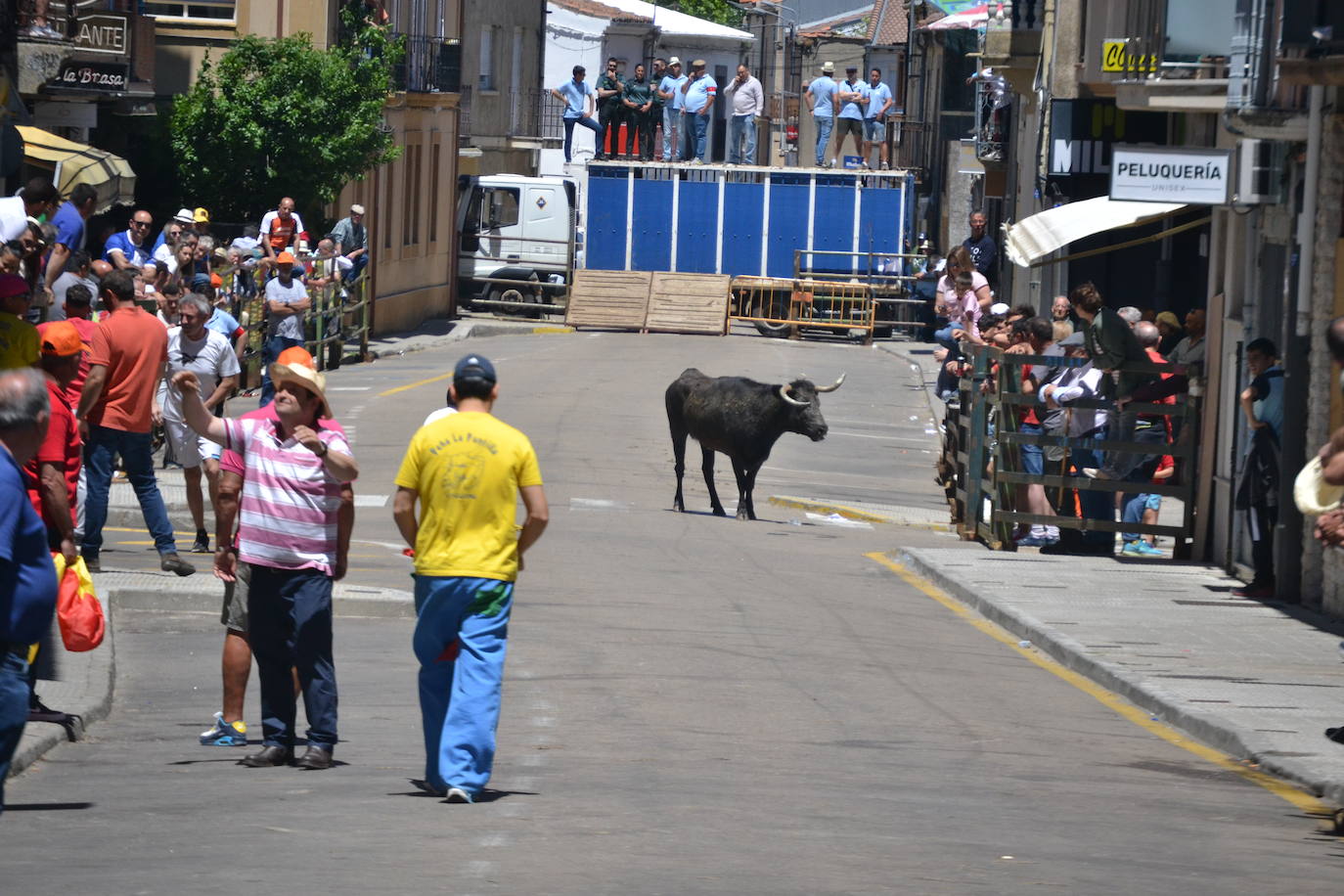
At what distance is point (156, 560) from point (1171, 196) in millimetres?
8472

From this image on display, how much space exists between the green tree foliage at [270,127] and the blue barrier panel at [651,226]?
12.4 m

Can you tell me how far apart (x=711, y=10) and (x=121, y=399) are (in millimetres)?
73346

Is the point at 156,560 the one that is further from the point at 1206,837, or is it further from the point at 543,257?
the point at 543,257

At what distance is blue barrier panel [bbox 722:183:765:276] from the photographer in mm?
46938

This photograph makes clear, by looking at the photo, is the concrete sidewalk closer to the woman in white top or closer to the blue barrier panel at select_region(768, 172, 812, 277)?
the woman in white top

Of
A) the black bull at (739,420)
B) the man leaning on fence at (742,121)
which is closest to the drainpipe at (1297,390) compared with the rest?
the black bull at (739,420)

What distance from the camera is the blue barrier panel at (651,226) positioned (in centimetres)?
4712

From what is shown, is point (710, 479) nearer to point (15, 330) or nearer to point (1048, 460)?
point (1048, 460)

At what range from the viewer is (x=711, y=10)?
85.1m

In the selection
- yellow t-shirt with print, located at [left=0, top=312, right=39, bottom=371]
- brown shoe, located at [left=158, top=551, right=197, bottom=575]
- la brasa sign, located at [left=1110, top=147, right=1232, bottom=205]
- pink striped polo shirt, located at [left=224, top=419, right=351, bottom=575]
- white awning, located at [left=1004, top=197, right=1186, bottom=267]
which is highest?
la brasa sign, located at [left=1110, top=147, right=1232, bottom=205]

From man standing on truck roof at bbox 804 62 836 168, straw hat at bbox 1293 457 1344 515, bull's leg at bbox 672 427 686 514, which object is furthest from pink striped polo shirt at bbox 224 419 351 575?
man standing on truck roof at bbox 804 62 836 168

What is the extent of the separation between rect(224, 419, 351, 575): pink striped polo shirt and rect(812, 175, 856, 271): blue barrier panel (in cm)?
3814

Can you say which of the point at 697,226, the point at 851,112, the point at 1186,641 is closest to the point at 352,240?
the point at 697,226

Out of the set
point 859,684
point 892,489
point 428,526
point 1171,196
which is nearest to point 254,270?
point 892,489
